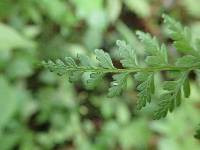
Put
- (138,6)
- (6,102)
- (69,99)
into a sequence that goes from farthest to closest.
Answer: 1. (138,6)
2. (69,99)
3. (6,102)

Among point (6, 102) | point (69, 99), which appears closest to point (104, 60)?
point (6, 102)

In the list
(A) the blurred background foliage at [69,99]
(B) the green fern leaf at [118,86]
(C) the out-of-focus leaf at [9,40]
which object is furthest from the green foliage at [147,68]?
(A) the blurred background foliage at [69,99]

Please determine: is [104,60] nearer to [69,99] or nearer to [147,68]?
[147,68]

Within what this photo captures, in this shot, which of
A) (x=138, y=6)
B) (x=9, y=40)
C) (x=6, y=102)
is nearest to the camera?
(x=9, y=40)

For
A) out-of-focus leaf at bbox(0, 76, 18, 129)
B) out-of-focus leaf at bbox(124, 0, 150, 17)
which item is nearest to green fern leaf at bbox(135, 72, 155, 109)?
out-of-focus leaf at bbox(0, 76, 18, 129)

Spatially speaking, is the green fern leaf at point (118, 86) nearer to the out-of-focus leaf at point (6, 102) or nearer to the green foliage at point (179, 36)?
the green foliage at point (179, 36)

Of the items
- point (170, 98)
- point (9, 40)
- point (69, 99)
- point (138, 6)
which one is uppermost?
point (138, 6)

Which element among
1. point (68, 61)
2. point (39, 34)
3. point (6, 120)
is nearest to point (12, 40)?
point (6, 120)

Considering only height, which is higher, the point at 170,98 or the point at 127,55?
the point at 127,55

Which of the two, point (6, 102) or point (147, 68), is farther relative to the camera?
point (6, 102)
